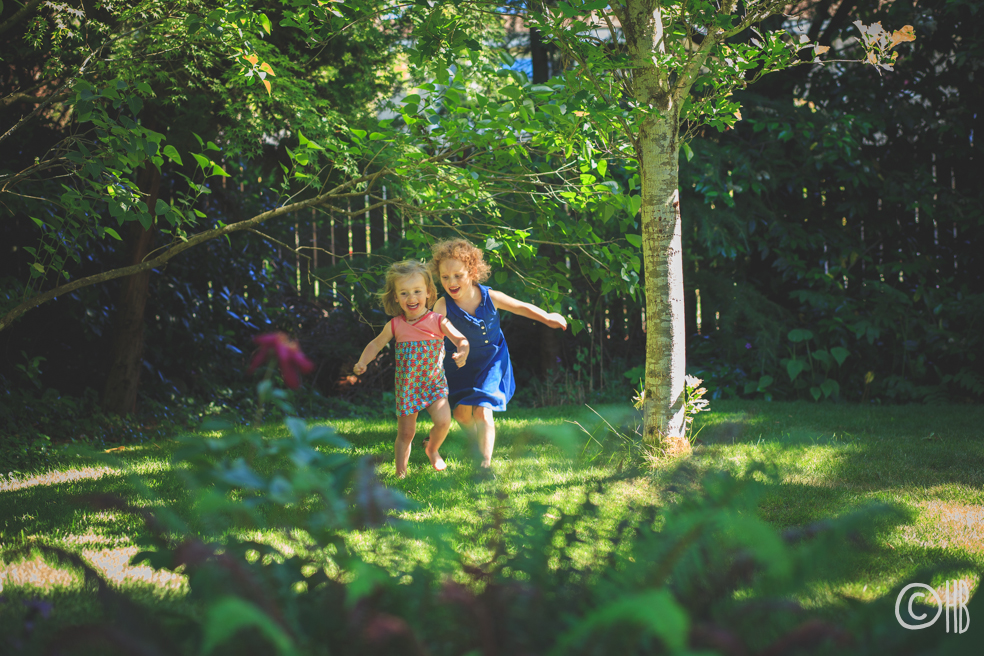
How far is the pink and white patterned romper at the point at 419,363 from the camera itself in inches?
150

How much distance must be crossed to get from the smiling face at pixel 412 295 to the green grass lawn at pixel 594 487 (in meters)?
0.82

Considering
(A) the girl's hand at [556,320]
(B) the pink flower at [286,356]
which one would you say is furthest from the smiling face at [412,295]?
(B) the pink flower at [286,356]

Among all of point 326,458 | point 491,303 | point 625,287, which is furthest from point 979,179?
point 326,458

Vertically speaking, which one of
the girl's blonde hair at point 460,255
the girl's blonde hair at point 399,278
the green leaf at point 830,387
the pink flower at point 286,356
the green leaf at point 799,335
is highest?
the girl's blonde hair at point 460,255

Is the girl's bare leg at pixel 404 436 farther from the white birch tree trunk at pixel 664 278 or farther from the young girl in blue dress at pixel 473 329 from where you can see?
the white birch tree trunk at pixel 664 278

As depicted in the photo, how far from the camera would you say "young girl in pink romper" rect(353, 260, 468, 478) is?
3785 mm

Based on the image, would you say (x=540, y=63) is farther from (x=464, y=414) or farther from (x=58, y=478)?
(x=58, y=478)

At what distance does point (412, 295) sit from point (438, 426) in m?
0.77

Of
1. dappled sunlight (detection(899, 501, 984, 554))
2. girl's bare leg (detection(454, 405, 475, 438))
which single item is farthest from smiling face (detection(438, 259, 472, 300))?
dappled sunlight (detection(899, 501, 984, 554))

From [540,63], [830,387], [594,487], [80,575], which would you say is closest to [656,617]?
[594,487]

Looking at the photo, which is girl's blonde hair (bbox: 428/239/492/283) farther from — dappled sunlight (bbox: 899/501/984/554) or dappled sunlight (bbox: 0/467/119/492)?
dappled sunlight (bbox: 899/501/984/554)

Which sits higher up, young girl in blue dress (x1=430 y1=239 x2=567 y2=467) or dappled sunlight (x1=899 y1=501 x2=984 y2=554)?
young girl in blue dress (x1=430 y1=239 x2=567 y2=467)

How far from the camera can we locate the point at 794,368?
6137 millimetres

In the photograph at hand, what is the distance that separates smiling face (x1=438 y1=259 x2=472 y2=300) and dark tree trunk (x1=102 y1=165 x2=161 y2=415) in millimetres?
2928
